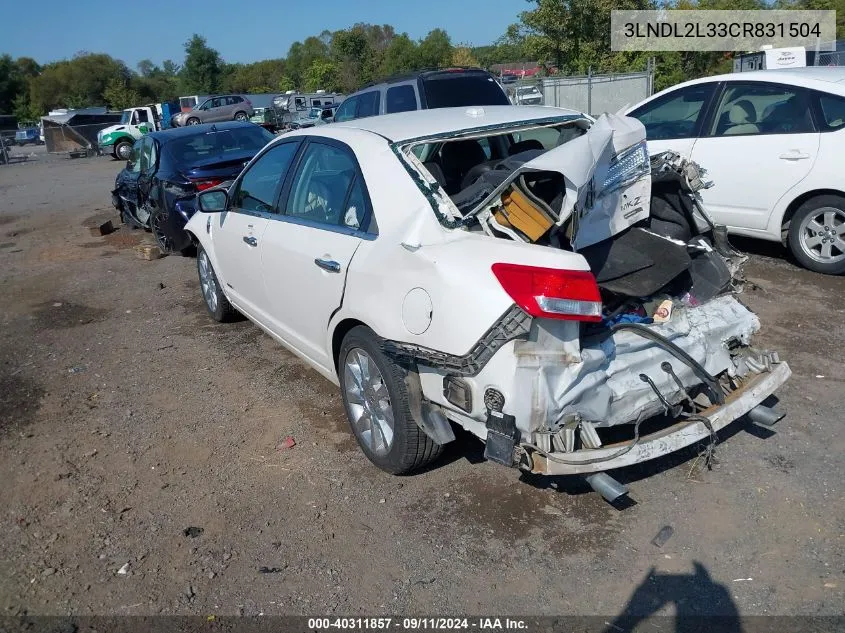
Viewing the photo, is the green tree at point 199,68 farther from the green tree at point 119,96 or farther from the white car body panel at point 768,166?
the white car body panel at point 768,166

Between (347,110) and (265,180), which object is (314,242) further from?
(347,110)

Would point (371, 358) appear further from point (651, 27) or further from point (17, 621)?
point (651, 27)

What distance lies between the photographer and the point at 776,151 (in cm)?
622

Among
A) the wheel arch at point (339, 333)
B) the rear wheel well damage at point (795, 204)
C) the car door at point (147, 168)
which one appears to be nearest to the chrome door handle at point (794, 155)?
the rear wheel well damage at point (795, 204)

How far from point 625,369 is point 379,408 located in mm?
1270

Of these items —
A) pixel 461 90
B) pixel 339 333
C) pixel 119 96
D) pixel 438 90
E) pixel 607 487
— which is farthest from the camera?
pixel 119 96

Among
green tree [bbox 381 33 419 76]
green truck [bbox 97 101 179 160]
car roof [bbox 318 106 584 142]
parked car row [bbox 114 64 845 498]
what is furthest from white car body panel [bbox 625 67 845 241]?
green tree [bbox 381 33 419 76]

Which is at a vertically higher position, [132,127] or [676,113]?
[132,127]

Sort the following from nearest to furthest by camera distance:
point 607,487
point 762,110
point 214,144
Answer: point 607,487
point 762,110
point 214,144

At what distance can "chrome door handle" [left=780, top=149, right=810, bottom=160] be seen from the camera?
19.9 feet

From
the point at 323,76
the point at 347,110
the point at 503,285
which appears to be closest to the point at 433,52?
the point at 323,76

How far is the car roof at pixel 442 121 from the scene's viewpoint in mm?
3869

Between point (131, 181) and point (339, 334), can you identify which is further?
point (131, 181)
